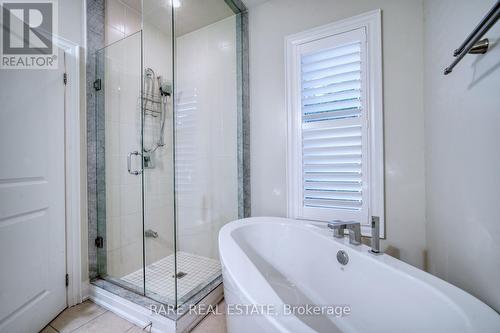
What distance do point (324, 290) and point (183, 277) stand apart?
1.03 metres

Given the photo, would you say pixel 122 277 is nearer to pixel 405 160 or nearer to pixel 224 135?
pixel 224 135

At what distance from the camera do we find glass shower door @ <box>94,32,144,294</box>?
5.65 feet

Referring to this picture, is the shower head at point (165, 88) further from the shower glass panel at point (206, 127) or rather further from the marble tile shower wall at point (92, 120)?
the marble tile shower wall at point (92, 120)

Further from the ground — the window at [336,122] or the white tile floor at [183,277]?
the window at [336,122]

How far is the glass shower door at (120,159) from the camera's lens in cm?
172

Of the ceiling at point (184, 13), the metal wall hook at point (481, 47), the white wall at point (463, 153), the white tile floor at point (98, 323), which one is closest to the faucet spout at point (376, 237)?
the white wall at point (463, 153)

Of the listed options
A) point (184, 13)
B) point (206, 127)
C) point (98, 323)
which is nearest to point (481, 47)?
point (206, 127)

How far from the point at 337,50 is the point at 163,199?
1.80 meters

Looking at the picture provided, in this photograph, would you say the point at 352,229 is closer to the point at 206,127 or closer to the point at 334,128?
the point at 334,128

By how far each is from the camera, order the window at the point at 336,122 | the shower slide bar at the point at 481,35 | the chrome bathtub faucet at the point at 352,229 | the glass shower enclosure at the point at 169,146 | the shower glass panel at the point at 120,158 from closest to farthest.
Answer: the shower slide bar at the point at 481,35 < the chrome bathtub faucet at the point at 352,229 < the window at the point at 336,122 < the glass shower enclosure at the point at 169,146 < the shower glass panel at the point at 120,158

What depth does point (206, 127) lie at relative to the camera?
6.57ft

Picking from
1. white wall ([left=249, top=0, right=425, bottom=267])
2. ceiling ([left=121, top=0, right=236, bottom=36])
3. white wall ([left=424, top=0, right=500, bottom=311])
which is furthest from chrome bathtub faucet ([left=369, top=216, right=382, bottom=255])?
ceiling ([left=121, top=0, right=236, bottom=36])

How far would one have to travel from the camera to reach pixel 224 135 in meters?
2.02

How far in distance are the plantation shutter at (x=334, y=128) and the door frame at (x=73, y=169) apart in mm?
1752
